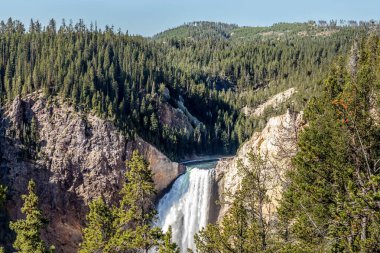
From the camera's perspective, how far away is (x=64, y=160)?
88.3 m

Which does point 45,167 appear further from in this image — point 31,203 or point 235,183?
point 31,203

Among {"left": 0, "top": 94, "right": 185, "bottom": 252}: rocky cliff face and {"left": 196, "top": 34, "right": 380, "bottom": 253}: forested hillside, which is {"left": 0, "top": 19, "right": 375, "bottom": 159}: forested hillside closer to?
{"left": 0, "top": 94, "right": 185, "bottom": 252}: rocky cliff face

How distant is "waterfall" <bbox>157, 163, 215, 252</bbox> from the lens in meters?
72.8

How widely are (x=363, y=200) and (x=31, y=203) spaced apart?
24407 millimetres

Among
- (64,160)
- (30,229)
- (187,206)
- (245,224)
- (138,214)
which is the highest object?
(138,214)

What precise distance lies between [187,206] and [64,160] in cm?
2847

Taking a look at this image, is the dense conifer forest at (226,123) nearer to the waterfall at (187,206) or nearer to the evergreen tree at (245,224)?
the evergreen tree at (245,224)

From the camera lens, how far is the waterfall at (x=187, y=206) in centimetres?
7275

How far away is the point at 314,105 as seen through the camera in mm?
30188

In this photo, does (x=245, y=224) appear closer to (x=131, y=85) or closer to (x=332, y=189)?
(x=332, y=189)

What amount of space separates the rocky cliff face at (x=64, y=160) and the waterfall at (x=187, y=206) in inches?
153

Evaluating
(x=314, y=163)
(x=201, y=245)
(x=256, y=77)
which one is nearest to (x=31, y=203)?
(x=201, y=245)

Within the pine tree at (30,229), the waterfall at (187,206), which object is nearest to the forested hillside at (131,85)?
the waterfall at (187,206)

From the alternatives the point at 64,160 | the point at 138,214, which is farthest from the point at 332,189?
the point at 64,160
